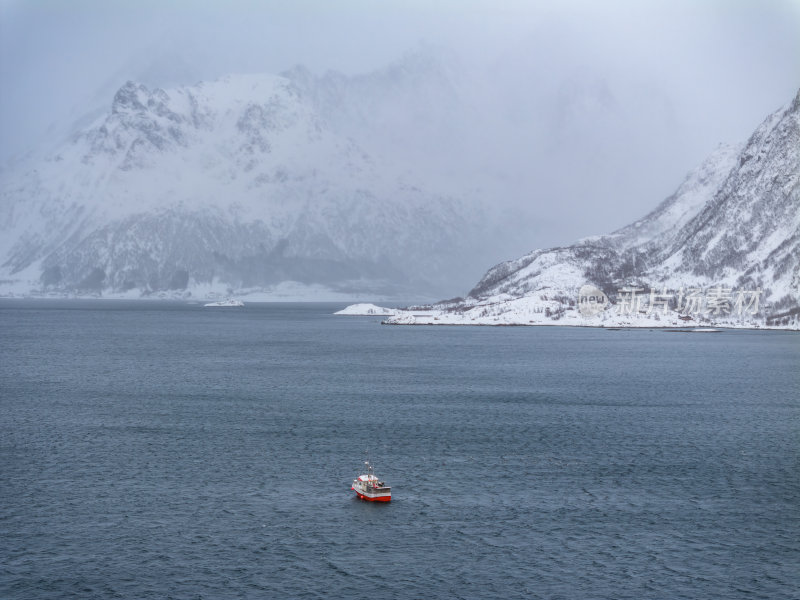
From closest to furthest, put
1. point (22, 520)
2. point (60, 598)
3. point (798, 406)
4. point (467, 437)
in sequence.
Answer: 1. point (60, 598)
2. point (22, 520)
3. point (467, 437)
4. point (798, 406)

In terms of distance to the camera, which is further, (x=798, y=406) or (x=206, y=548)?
(x=798, y=406)

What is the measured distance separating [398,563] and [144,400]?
9491 centimetres

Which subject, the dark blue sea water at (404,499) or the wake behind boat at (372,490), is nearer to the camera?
the dark blue sea water at (404,499)

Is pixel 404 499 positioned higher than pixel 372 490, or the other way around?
pixel 372 490

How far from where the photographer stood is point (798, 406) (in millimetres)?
149500

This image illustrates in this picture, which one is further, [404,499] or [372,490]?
[404,499]

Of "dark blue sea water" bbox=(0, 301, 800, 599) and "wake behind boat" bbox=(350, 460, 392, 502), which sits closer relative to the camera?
"dark blue sea water" bbox=(0, 301, 800, 599)

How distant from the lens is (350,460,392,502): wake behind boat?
8806 cm

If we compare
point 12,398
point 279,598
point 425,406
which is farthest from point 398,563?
point 12,398

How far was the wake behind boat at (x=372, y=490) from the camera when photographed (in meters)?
88.1

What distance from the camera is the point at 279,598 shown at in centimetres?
6594

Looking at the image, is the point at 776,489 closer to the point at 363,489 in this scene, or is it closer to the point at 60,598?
the point at 363,489

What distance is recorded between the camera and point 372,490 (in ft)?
289

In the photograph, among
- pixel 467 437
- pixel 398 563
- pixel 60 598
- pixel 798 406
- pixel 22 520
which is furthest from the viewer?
pixel 798 406
